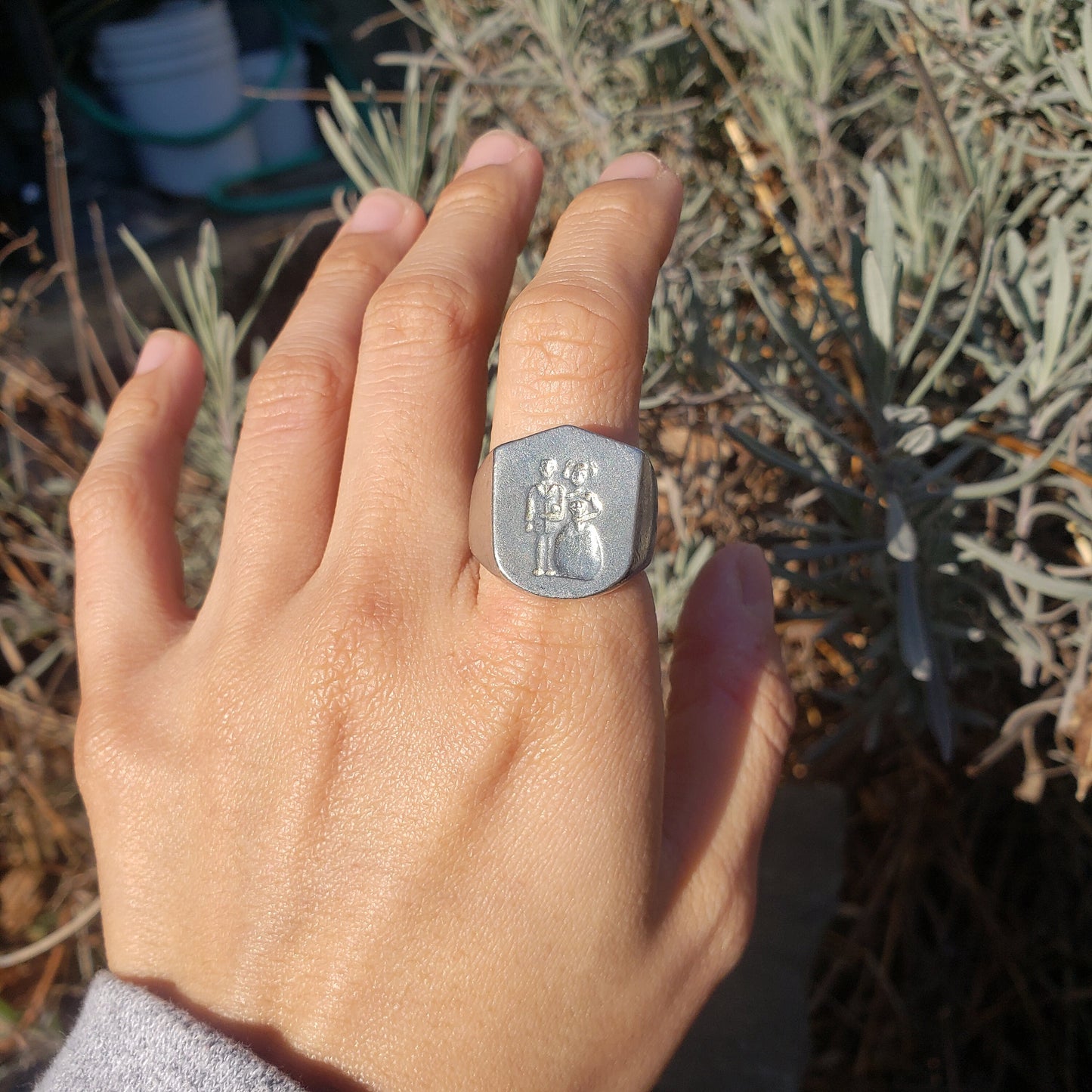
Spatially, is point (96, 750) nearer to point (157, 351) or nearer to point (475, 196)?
point (157, 351)

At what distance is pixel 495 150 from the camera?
48.8 inches

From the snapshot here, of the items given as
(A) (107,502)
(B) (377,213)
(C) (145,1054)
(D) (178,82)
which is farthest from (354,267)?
(D) (178,82)

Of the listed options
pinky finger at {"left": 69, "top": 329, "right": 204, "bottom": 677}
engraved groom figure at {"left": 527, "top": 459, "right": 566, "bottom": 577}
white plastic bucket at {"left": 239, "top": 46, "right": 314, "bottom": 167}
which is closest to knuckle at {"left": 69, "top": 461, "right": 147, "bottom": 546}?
pinky finger at {"left": 69, "top": 329, "right": 204, "bottom": 677}

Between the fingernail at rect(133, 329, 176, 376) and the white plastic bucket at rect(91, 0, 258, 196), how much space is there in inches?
153

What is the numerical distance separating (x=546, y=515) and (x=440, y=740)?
0.26m

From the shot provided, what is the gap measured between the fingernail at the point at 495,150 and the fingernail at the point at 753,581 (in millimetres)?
599

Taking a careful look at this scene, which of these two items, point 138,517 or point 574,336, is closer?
point 574,336

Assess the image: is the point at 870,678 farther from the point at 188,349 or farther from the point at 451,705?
the point at 188,349

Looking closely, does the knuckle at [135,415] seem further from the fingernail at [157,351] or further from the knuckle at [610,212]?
the knuckle at [610,212]

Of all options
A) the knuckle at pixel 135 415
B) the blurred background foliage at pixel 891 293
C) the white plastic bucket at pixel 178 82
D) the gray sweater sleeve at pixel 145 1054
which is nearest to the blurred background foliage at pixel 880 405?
the blurred background foliage at pixel 891 293

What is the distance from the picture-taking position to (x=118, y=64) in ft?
15.1

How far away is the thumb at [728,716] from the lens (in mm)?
1032

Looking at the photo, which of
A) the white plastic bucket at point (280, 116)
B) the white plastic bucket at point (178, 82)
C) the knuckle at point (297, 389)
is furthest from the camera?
the white plastic bucket at point (280, 116)

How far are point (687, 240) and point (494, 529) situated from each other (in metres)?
0.90
